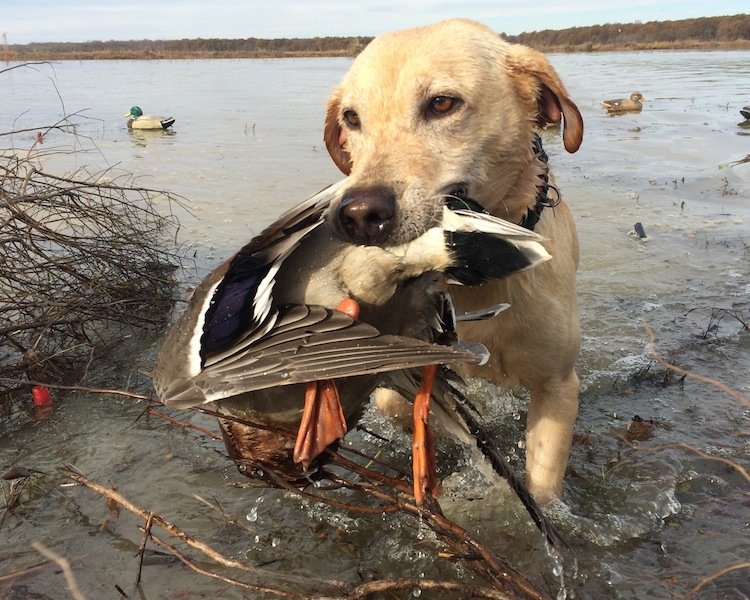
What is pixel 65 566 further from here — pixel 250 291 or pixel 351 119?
pixel 351 119

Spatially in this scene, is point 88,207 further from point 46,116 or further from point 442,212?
point 46,116

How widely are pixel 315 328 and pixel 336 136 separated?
84.0 inches

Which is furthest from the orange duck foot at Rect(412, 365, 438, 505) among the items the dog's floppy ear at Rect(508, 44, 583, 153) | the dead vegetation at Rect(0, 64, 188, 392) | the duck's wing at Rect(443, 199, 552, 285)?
the dead vegetation at Rect(0, 64, 188, 392)

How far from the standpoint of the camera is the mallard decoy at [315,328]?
2053 mm

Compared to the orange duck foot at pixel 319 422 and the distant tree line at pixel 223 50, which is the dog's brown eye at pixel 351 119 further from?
the distant tree line at pixel 223 50

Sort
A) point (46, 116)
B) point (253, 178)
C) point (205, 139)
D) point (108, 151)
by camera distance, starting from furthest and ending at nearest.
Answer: point (46, 116) → point (205, 139) → point (108, 151) → point (253, 178)

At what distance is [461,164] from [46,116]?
1628cm

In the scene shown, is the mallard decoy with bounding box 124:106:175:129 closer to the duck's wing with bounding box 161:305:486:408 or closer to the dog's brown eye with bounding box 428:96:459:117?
the dog's brown eye with bounding box 428:96:459:117

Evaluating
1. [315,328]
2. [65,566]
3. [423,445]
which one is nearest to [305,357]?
[315,328]

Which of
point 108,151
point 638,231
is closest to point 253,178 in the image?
point 108,151

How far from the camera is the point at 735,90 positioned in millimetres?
21438

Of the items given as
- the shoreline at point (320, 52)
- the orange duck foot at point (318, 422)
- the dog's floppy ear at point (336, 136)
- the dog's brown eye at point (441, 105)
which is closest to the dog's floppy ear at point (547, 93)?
the dog's brown eye at point (441, 105)

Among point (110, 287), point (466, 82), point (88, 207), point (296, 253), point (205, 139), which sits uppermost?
point (466, 82)

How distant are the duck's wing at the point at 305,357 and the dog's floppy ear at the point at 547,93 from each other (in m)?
1.53
